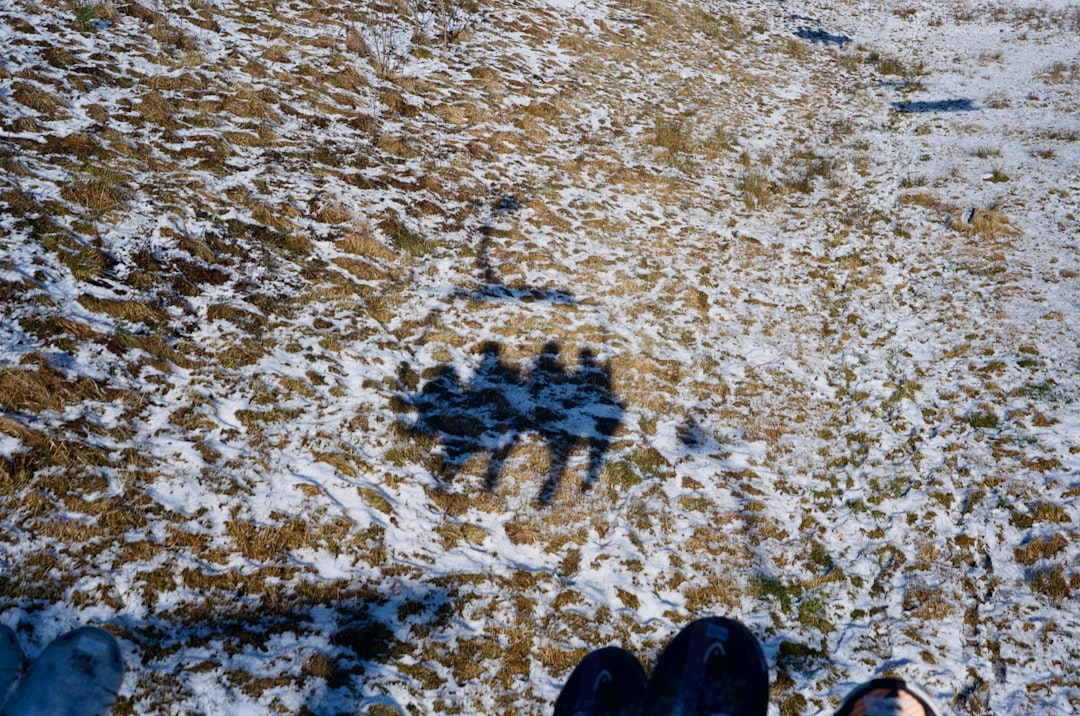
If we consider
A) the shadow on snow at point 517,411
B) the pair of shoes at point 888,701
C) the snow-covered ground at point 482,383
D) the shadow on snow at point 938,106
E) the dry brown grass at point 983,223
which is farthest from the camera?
the shadow on snow at point 938,106

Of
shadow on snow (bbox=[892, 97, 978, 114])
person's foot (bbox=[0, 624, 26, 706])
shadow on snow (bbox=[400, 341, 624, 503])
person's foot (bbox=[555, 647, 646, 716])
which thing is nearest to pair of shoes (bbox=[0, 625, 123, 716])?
person's foot (bbox=[0, 624, 26, 706])

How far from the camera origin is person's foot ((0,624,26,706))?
350 centimetres

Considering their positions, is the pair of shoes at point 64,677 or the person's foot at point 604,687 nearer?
the pair of shoes at point 64,677

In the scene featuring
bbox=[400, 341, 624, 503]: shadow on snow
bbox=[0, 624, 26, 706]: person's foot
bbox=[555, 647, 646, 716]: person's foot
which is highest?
bbox=[555, 647, 646, 716]: person's foot

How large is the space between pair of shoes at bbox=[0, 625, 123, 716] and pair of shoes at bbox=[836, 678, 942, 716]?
4.57 m

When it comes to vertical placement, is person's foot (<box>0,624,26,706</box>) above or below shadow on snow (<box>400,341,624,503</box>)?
above

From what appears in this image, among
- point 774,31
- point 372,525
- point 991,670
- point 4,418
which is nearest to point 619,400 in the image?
point 372,525

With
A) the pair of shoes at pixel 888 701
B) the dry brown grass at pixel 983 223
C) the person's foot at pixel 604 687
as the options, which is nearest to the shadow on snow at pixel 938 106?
the dry brown grass at pixel 983 223

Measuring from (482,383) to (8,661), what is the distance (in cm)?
597

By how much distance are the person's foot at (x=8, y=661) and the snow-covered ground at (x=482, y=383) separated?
3.28ft

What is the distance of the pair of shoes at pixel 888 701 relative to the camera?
3.28 m

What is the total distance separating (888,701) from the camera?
3.35 m

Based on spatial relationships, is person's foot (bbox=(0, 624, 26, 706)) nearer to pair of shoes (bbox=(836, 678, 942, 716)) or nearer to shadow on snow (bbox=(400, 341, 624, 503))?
shadow on snow (bbox=(400, 341, 624, 503))

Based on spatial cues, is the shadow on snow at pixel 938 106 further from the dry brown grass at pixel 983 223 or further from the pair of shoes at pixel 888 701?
the pair of shoes at pixel 888 701
